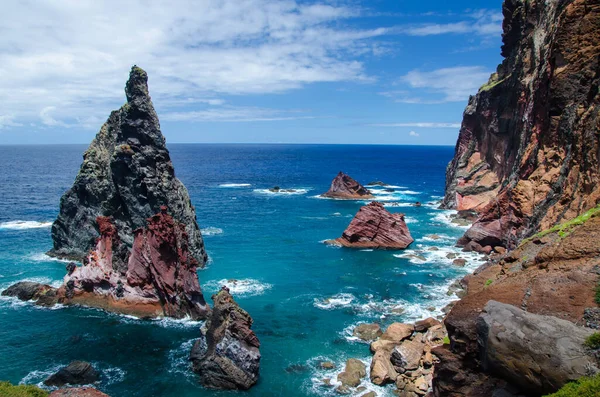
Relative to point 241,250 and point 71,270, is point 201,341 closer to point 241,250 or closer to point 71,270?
point 71,270

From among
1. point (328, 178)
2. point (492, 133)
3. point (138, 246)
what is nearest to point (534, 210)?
point (138, 246)

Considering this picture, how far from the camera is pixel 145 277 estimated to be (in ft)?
166

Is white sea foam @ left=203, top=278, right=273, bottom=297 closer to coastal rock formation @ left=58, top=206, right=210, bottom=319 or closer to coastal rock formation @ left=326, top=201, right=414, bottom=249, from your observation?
coastal rock formation @ left=58, top=206, right=210, bottom=319

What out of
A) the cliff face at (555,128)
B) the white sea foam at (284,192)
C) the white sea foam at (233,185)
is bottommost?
the white sea foam at (284,192)

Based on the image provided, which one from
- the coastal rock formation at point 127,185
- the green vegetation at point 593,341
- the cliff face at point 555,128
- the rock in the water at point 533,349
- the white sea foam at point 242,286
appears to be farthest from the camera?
the coastal rock formation at point 127,185

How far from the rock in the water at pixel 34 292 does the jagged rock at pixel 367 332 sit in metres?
36.0

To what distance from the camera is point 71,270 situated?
176 feet

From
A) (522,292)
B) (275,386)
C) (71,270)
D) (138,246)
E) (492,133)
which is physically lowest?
(275,386)

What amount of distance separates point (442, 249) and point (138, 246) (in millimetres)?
48797

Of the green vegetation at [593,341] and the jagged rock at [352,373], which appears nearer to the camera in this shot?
the green vegetation at [593,341]

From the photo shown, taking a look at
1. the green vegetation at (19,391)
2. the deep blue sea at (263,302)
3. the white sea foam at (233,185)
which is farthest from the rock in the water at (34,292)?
the white sea foam at (233,185)

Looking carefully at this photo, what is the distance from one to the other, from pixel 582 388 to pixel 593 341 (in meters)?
1.82

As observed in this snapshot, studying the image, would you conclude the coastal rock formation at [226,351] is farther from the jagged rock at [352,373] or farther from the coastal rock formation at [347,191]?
the coastal rock formation at [347,191]

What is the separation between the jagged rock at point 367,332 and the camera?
43125 millimetres
